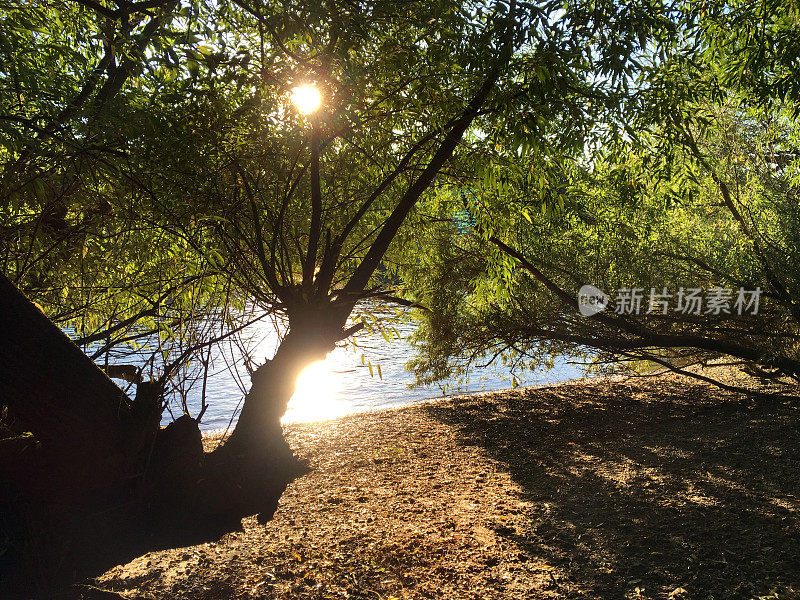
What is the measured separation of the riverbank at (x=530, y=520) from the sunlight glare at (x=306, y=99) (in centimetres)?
341

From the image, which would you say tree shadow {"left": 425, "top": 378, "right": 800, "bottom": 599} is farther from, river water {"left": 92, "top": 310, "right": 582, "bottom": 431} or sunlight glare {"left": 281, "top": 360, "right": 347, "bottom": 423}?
sunlight glare {"left": 281, "top": 360, "right": 347, "bottom": 423}

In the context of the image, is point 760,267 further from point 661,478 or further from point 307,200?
point 307,200

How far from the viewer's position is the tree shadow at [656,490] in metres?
3.63

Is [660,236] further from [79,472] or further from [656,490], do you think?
[79,472]

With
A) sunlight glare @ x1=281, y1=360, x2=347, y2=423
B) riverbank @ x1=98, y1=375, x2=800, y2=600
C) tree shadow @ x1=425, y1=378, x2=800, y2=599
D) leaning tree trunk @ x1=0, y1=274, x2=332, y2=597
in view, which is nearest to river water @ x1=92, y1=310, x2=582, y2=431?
sunlight glare @ x1=281, y1=360, x2=347, y2=423

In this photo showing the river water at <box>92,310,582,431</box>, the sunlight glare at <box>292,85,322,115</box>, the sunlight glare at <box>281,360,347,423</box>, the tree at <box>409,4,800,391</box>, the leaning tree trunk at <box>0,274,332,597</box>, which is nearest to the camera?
the leaning tree trunk at <box>0,274,332,597</box>

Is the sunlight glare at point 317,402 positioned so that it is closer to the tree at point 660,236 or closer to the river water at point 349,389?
the river water at point 349,389

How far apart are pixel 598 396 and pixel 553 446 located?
3513 mm

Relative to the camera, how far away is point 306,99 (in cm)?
451

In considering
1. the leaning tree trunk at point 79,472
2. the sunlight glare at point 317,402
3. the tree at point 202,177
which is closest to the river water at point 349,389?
the sunlight glare at point 317,402

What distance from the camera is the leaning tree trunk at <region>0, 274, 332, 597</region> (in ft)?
10.9

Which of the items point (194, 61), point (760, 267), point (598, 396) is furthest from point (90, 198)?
point (598, 396)

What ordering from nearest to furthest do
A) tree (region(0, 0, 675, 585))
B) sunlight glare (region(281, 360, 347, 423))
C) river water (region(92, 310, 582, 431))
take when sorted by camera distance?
tree (region(0, 0, 675, 585)), river water (region(92, 310, 582, 431)), sunlight glare (region(281, 360, 347, 423))

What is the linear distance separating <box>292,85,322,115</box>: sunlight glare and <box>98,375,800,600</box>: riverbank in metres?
3.41
